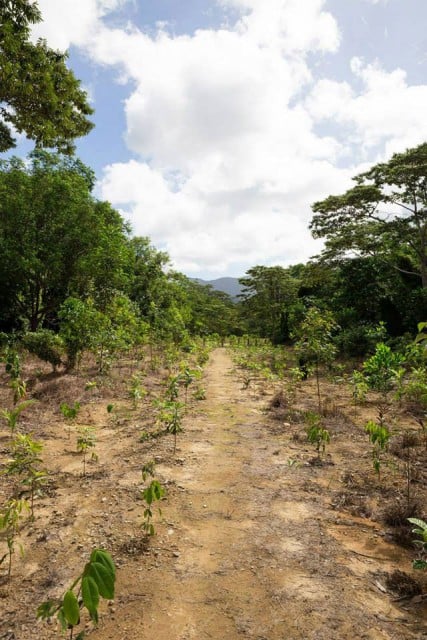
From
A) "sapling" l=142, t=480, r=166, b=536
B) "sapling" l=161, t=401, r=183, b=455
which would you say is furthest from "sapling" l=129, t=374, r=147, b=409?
"sapling" l=142, t=480, r=166, b=536

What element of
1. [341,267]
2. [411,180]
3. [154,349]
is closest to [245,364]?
[154,349]

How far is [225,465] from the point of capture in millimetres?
5551

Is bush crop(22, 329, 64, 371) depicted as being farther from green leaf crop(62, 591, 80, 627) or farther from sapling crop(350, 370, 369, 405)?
green leaf crop(62, 591, 80, 627)

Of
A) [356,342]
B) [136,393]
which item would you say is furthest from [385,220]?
[136,393]

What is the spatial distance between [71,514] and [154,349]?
1682 cm

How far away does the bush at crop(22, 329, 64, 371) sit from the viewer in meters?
11.2

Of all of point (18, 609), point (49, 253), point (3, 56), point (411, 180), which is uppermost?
point (411, 180)

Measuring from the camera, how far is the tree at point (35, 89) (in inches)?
274

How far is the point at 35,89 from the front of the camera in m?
7.75

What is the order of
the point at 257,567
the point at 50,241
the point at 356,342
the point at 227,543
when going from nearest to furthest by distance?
the point at 257,567
the point at 227,543
the point at 50,241
the point at 356,342

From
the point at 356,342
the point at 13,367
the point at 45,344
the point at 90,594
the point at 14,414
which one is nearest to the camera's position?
the point at 90,594

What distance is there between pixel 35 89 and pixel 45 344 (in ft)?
22.3

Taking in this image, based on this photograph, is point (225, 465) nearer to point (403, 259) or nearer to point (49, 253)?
point (49, 253)

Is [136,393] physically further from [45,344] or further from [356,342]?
[356,342]
